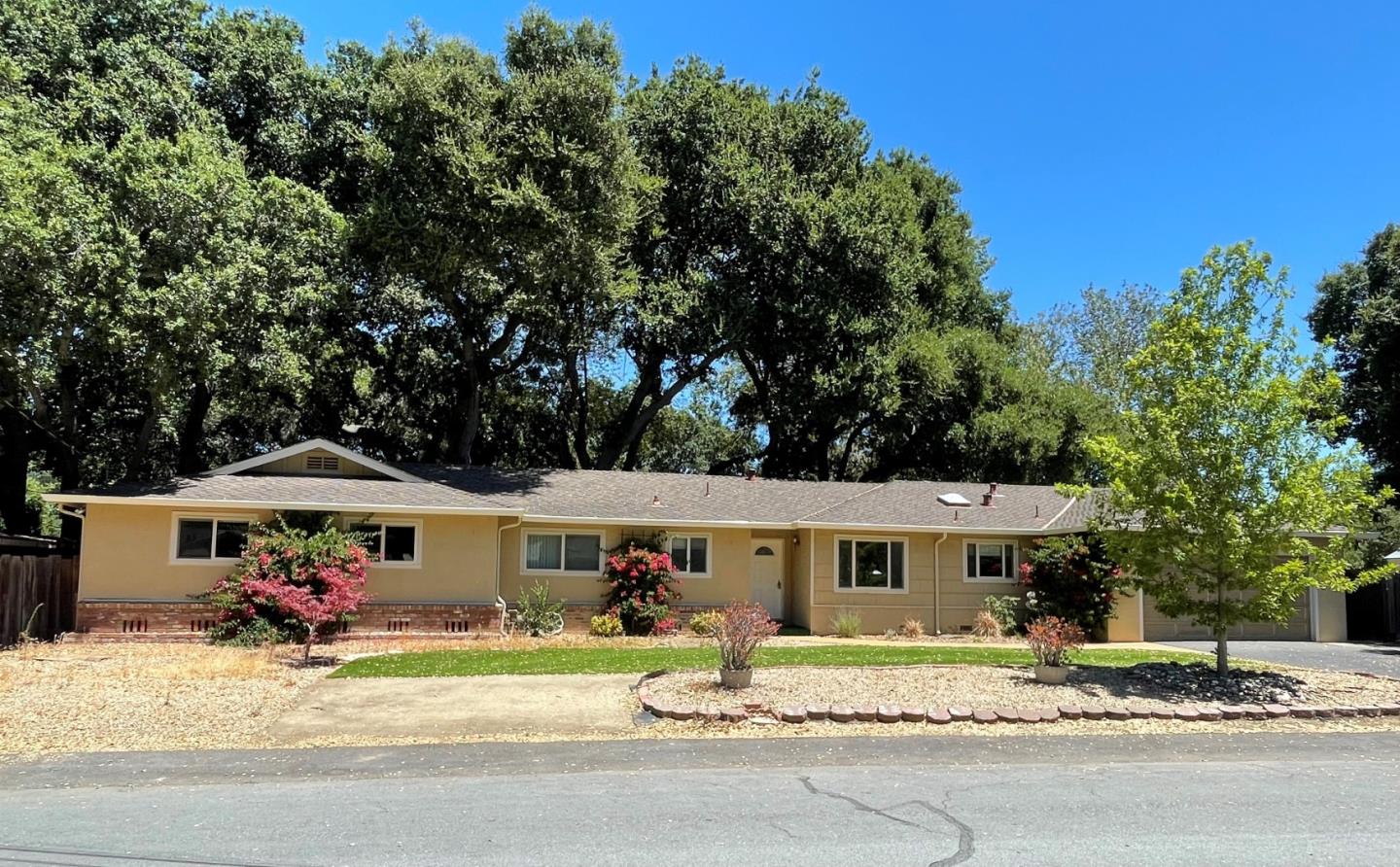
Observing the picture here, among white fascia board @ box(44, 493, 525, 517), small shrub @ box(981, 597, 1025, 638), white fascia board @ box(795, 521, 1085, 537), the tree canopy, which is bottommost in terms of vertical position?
small shrub @ box(981, 597, 1025, 638)

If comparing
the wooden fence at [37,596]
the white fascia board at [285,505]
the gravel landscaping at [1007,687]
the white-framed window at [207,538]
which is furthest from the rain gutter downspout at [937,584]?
the wooden fence at [37,596]

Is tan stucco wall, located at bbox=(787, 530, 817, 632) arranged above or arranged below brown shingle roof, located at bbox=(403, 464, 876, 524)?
below

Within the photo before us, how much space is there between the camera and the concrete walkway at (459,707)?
10273 mm

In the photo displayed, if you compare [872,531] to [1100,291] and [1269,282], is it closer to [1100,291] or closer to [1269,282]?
[1269,282]

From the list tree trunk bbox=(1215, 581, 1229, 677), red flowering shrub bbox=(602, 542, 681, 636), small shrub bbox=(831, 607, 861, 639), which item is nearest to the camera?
tree trunk bbox=(1215, 581, 1229, 677)

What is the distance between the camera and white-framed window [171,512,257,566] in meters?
18.6

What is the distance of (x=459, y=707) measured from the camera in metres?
11.5

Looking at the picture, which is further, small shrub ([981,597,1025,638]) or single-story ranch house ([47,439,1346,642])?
small shrub ([981,597,1025,638])

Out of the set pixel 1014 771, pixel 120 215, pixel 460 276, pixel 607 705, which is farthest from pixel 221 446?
pixel 1014 771

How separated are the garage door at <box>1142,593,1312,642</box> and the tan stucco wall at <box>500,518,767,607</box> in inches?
370

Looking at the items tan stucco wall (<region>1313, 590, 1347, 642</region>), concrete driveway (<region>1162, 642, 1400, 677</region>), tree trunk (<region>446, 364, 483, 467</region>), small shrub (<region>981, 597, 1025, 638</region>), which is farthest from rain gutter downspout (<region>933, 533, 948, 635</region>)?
tree trunk (<region>446, 364, 483, 467</region>)

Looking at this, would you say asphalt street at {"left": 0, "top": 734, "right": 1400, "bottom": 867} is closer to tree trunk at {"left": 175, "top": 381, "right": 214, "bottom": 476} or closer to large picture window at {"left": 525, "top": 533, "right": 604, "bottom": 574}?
large picture window at {"left": 525, "top": 533, "right": 604, "bottom": 574}

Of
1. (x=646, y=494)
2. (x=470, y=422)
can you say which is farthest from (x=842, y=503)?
(x=470, y=422)

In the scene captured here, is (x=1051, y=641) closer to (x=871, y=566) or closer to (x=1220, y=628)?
(x=1220, y=628)
